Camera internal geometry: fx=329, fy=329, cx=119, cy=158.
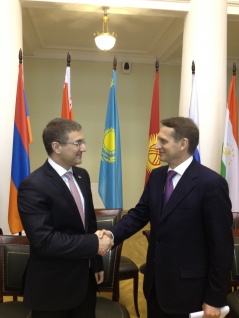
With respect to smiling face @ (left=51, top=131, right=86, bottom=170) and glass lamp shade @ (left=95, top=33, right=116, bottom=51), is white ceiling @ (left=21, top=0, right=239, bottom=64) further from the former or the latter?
smiling face @ (left=51, top=131, right=86, bottom=170)

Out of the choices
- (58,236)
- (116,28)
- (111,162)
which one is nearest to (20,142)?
(111,162)

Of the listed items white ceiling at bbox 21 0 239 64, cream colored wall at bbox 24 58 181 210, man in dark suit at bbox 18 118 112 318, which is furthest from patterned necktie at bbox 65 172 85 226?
cream colored wall at bbox 24 58 181 210

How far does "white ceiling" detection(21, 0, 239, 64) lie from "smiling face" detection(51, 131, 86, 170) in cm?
263

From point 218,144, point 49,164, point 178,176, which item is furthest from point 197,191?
point 218,144

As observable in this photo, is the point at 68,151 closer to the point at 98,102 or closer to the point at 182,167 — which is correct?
the point at 182,167

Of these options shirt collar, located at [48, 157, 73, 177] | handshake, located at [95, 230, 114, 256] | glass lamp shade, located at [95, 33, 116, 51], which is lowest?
handshake, located at [95, 230, 114, 256]

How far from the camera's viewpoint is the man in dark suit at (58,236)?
150cm

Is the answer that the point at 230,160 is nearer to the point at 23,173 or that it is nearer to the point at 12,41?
the point at 23,173

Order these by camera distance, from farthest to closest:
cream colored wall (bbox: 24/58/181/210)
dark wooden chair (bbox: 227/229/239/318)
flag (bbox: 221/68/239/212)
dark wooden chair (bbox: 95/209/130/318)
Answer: cream colored wall (bbox: 24/58/181/210) → flag (bbox: 221/68/239/212) → dark wooden chair (bbox: 227/229/239/318) → dark wooden chair (bbox: 95/209/130/318)

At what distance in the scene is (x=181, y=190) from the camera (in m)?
1.61

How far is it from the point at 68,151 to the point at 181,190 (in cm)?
59

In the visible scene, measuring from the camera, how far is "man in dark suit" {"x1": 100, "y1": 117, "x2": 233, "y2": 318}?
1548 mm

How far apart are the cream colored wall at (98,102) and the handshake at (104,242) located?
4.79m

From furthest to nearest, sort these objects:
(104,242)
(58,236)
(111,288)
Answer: (111,288), (104,242), (58,236)
